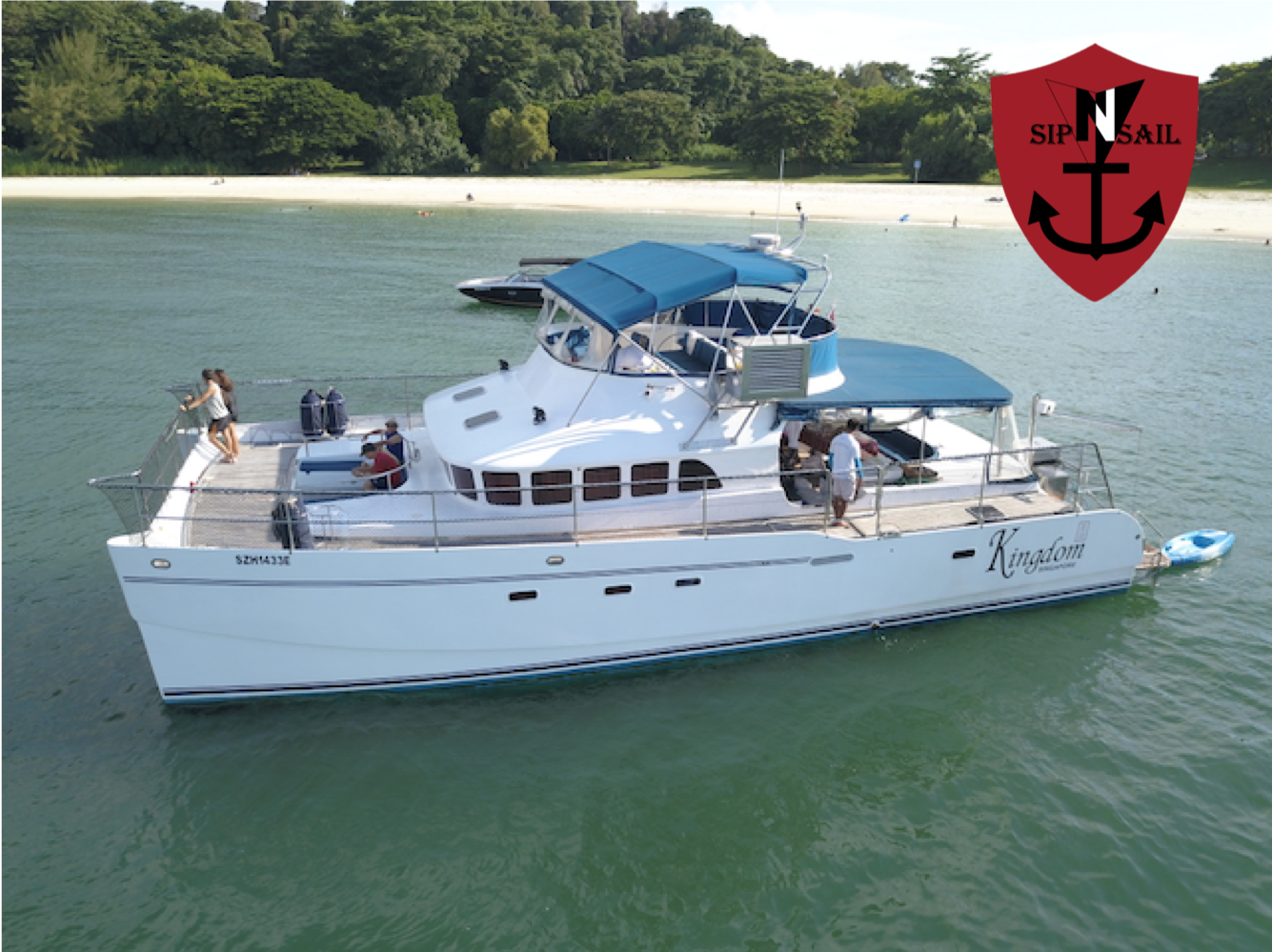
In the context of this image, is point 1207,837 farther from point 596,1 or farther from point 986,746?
point 596,1

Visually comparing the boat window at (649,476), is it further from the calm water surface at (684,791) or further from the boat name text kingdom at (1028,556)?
the boat name text kingdom at (1028,556)

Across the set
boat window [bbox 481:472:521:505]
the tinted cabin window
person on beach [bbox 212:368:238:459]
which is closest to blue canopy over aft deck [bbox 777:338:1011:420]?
the tinted cabin window

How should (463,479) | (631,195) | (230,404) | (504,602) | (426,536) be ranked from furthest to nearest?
1. (631,195)
2. (230,404)
3. (463,479)
4. (426,536)
5. (504,602)

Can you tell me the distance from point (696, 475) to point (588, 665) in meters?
2.67

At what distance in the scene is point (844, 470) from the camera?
11.0m

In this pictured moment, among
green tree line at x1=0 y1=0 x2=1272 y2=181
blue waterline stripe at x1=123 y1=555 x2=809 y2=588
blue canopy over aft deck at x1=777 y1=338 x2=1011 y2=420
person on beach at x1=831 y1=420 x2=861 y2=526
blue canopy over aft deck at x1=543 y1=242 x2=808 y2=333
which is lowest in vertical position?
blue waterline stripe at x1=123 y1=555 x2=809 y2=588

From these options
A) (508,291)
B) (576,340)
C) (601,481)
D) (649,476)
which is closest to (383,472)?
(601,481)

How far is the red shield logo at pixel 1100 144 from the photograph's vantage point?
19.2 m

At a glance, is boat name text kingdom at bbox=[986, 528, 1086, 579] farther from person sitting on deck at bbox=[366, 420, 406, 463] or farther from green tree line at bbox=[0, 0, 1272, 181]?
green tree line at bbox=[0, 0, 1272, 181]

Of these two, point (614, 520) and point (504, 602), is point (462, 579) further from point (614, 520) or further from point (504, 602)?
point (614, 520)

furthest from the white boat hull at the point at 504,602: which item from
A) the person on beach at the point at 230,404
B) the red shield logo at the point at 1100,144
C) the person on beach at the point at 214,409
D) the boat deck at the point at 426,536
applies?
the red shield logo at the point at 1100,144

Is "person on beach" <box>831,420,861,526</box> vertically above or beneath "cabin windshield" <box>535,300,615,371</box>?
beneath

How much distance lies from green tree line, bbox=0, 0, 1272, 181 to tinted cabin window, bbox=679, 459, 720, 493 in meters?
66.9

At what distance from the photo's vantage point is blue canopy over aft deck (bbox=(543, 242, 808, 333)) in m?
10.5
